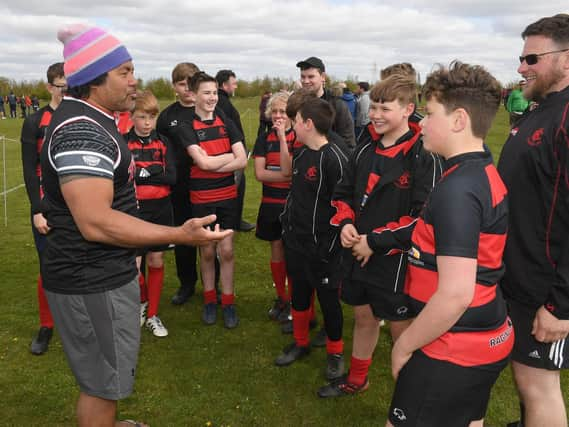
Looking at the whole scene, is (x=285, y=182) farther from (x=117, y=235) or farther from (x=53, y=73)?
(x=117, y=235)

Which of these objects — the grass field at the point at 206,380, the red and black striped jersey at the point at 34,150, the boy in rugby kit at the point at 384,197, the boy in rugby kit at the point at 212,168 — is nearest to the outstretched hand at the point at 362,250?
the boy in rugby kit at the point at 384,197

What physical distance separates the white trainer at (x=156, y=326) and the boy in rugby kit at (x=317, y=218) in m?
1.53

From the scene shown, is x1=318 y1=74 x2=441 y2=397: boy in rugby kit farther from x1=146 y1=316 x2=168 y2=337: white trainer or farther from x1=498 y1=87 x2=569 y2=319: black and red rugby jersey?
x1=146 y1=316 x2=168 y2=337: white trainer

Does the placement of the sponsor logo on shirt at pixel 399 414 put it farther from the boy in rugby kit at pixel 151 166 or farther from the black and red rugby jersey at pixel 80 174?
the boy in rugby kit at pixel 151 166

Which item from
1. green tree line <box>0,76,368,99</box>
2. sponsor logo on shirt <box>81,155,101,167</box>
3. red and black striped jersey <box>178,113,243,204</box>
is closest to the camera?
sponsor logo on shirt <box>81,155,101,167</box>

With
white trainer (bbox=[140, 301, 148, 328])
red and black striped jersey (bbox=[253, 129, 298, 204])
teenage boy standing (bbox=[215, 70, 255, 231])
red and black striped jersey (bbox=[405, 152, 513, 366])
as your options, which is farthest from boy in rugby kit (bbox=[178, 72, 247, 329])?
red and black striped jersey (bbox=[405, 152, 513, 366])

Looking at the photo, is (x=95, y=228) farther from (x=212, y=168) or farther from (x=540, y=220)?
(x=212, y=168)

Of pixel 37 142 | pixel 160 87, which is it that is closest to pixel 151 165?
pixel 37 142

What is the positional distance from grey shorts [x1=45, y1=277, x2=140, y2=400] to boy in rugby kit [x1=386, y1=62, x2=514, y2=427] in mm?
1375

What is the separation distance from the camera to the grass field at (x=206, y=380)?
3.58 meters

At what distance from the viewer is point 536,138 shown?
8.17 feet

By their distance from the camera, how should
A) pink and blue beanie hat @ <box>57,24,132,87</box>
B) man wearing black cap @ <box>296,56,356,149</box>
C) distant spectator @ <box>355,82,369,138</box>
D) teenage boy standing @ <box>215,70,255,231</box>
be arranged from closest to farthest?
1. pink and blue beanie hat @ <box>57,24,132,87</box>
2. man wearing black cap @ <box>296,56,356,149</box>
3. teenage boy standing @ <box>215,70,255,231</box>
4. distant spectator @ <box>355,82,369,138</box>

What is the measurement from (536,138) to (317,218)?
5.77ft

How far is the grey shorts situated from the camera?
2.49 m
